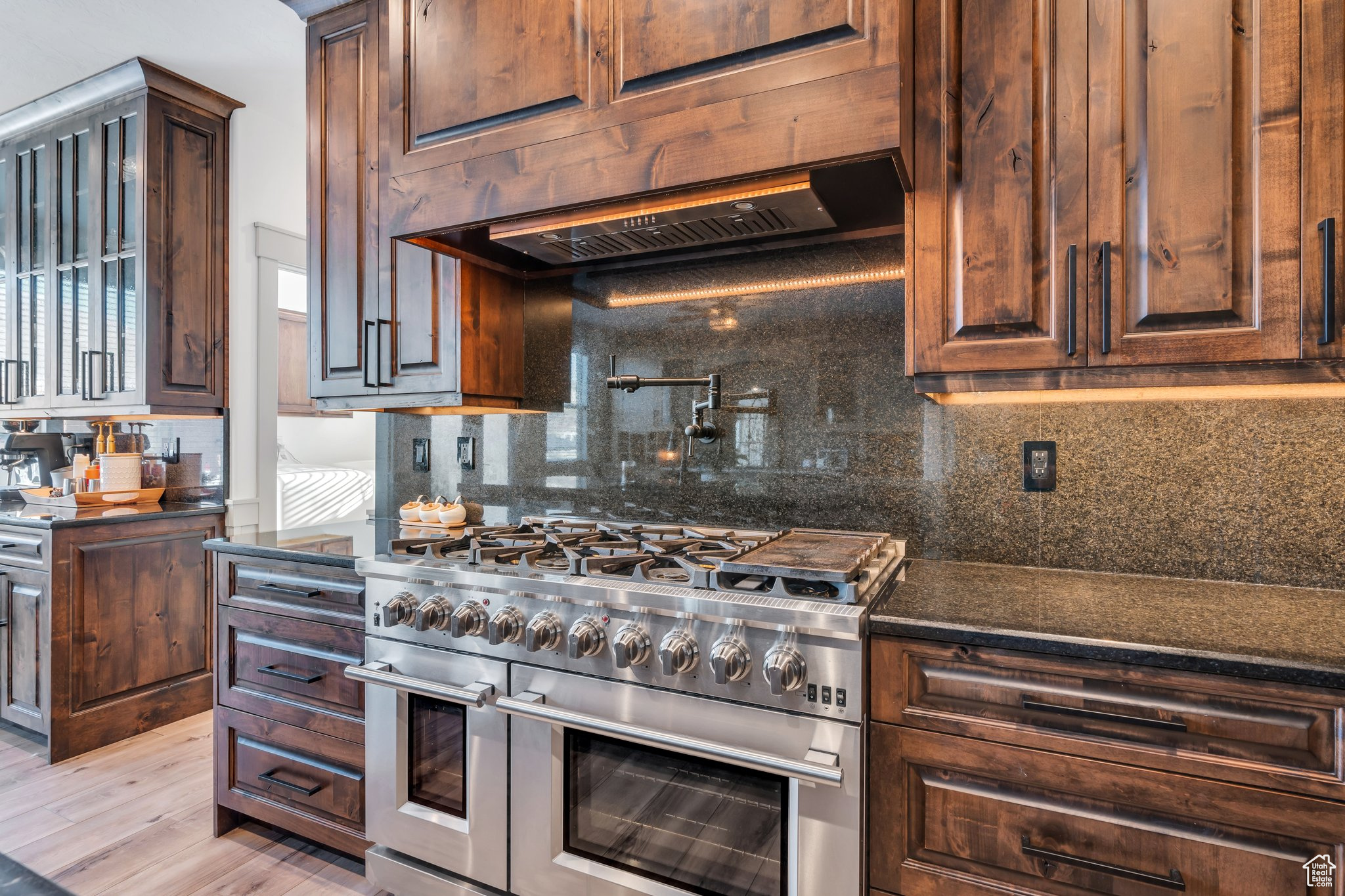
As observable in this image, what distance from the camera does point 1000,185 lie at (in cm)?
140

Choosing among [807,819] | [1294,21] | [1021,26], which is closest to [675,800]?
[807,819]

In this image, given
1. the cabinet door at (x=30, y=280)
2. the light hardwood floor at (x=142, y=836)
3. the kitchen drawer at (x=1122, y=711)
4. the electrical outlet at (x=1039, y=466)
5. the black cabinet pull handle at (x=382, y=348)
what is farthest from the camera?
the cabinet door at (x=30, y=280)

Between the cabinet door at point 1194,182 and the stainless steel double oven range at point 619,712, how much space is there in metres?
0.74

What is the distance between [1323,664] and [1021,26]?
1.26 meters

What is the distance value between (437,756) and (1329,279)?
6.87 ft

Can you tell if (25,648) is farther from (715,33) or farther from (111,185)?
(715,33)

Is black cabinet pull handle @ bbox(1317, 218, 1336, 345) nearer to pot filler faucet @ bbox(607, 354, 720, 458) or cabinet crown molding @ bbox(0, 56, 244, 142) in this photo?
pot filler faucet @ bbox(607, 354, 720, 458)

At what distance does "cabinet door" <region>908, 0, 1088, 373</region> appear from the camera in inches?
52.9

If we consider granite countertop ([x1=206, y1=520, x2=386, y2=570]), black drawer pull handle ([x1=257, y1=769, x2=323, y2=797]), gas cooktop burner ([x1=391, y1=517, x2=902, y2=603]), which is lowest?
black drawer pull handle ([x1=257, y1=769, x2=323, y2=797])

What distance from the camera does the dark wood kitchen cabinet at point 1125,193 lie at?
119cm

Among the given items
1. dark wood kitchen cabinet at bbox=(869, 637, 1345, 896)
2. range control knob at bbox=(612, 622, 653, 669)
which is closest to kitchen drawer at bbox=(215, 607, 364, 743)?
range control knob at bbox=(612, 622, 653, 669)

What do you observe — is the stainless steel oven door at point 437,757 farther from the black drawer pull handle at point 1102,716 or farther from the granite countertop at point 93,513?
the granite countertop at point 93,513

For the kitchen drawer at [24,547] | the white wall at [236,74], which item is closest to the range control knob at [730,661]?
the white wall at [236,74]

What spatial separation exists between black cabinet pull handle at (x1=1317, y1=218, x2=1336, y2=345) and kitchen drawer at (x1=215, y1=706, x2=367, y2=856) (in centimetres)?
231
